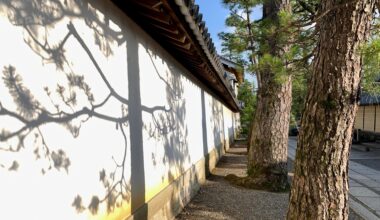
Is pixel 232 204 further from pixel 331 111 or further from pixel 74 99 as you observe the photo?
pixel 74 99

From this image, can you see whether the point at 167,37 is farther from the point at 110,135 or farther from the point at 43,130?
the point at 43,130

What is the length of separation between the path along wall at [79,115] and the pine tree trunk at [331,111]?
1.76 metres

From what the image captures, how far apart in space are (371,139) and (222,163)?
1279cm

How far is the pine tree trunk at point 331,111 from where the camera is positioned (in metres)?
3.57

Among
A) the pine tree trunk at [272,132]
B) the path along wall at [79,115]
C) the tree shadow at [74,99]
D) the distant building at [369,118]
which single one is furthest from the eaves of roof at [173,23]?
the distant building at [369,118]

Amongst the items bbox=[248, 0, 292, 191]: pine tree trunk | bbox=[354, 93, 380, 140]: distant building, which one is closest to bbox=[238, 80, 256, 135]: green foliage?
bbox=[354, 93, 380, 140]: distant building

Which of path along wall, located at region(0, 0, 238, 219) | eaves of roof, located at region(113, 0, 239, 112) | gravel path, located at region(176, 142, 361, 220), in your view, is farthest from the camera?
gravel path, located at region(176, 142, 361, 220)

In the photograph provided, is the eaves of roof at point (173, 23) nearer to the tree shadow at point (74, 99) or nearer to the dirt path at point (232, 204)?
the tree shadow at point (74, 99)

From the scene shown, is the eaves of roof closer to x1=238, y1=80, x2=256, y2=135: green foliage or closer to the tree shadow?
the tree shadow

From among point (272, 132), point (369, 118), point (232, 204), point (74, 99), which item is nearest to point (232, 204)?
point (232, 204)

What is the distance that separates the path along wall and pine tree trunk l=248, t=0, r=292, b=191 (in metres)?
3.44

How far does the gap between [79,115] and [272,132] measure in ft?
20.2

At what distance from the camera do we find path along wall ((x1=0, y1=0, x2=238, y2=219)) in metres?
2.09

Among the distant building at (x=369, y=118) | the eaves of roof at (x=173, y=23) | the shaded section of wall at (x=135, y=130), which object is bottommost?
the distant building at (x=369, y=118)
